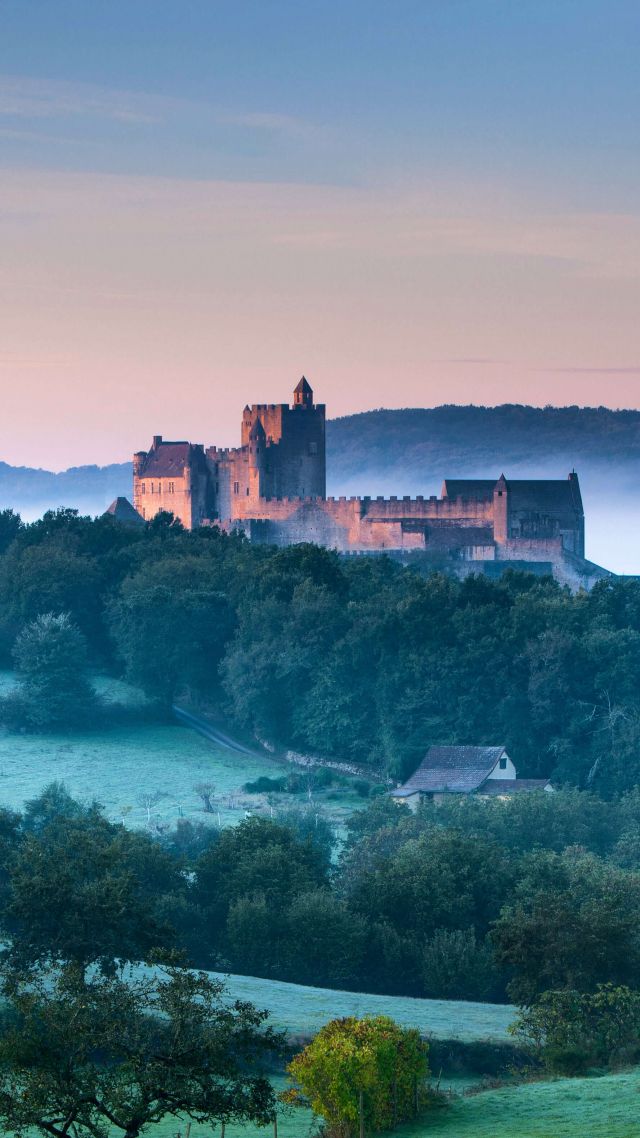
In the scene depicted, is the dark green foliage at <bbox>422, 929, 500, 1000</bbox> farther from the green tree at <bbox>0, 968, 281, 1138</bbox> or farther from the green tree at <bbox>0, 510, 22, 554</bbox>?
the green tree at <bbox>0, 510, 22, 554</bbox>

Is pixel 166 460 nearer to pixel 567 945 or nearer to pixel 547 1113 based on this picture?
pixel 567 945

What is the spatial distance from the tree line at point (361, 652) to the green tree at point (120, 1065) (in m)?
46.2

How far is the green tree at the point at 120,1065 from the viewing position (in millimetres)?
21141

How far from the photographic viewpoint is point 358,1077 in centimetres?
2481

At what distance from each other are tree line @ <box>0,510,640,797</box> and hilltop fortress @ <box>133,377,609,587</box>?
24.1 metres

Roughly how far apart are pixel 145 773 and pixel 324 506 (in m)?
51.7

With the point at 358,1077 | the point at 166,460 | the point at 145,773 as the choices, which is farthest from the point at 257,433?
the point at 358,1077

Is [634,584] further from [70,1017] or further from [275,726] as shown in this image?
[70,1017]

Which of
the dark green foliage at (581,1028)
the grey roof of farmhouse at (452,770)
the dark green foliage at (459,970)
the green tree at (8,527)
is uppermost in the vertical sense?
the green tree at (8,527)

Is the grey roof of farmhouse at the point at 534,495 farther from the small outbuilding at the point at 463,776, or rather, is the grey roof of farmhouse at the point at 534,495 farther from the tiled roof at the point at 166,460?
the small outbuilding at the point at 463,776

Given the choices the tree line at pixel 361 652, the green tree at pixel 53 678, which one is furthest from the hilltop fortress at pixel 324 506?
the green tree at pixel 53 678

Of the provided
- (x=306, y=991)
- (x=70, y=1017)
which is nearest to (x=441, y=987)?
(x=306, y=991)

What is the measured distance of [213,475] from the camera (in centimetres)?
12481

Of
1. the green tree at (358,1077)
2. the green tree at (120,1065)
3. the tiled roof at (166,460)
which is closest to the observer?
the green tree at (120,1065)
